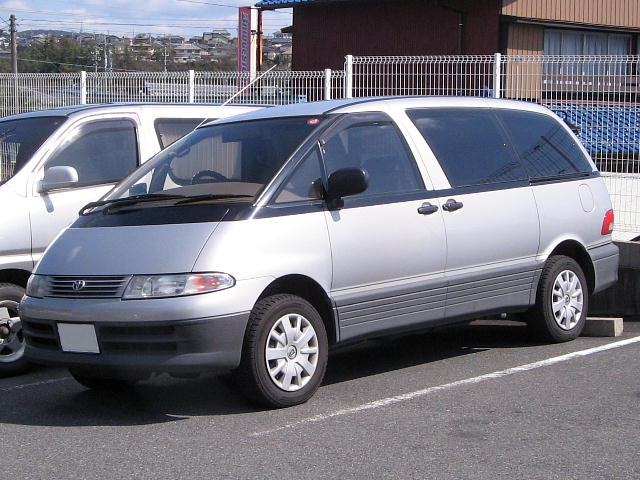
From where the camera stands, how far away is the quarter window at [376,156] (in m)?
6.59

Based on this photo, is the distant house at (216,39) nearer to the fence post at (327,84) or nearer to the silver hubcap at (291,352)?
the fence post at (327,84)

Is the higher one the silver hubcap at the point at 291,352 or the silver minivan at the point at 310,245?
the silver minivan at the point at 310,245

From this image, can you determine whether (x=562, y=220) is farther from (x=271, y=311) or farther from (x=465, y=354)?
(x=271, y=311)

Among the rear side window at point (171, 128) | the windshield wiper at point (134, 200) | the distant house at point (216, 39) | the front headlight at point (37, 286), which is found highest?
the distant house at point (216, 39)

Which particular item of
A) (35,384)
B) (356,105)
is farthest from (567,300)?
(35,384)

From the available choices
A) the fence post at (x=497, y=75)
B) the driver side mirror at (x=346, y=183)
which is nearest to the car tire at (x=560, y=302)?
the driver side mirror at (x=346, y=183)

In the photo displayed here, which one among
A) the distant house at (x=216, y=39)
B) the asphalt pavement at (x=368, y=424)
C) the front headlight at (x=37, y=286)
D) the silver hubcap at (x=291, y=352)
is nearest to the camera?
the asphalt pavement at (x=368, y=424)

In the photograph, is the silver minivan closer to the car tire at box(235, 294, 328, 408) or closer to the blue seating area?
the car tire at box(235, 294, 328, 408)

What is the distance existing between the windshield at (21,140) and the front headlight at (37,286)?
Answer: 150cm

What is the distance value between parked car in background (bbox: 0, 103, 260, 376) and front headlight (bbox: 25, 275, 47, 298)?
1016mm

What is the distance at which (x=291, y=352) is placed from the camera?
5.99 meters

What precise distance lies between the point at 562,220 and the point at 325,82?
9250mm

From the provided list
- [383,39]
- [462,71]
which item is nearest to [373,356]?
[462,71]

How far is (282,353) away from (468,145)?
7.74 feet
